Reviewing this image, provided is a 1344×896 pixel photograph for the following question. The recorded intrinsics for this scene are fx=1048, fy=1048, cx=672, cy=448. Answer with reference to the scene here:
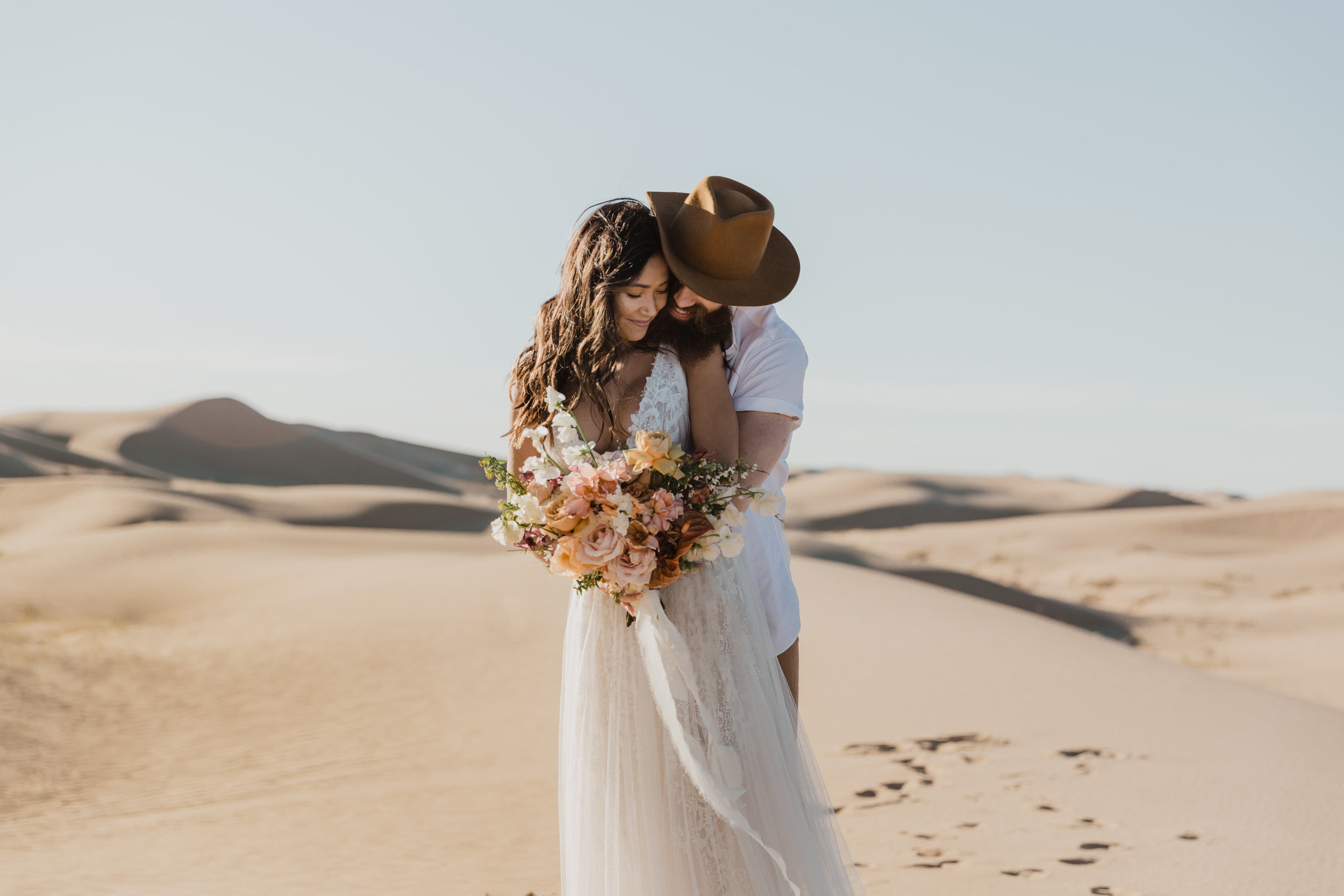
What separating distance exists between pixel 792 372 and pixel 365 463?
44.0m

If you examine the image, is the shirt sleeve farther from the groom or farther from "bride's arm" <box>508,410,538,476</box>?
"bride's arm" <box>508,410,538,476</box>

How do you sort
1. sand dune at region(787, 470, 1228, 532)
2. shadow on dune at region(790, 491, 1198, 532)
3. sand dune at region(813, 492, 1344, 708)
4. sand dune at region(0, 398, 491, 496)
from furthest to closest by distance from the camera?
sand dune at region(0, 398, 491, 496) → sand dune at region(787, 470, 1228, 532) → shadow on dune at region(790, 491, 1198, 532) → sand dune at region(813, 492, 1344, 708)

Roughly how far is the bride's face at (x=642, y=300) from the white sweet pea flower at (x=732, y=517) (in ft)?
1.84

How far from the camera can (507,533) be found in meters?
2.91

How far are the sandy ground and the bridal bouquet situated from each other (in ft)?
10.3

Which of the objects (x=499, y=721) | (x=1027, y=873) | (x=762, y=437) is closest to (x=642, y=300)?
(x=762, y=437)

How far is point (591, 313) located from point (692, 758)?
1.27 meters

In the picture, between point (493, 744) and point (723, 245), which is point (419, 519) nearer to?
point (493, 744)

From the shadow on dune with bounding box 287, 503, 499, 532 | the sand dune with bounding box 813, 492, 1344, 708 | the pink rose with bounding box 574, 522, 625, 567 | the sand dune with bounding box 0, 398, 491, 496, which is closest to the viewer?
the pink rose with bounding box 574, 522, 625, 567

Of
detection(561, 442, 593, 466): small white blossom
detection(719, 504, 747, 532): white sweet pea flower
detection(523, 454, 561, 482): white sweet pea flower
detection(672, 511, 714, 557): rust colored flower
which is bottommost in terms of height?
detection(672, 511, 714, 557): rust colored flower

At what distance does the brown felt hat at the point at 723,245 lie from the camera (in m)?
2.92

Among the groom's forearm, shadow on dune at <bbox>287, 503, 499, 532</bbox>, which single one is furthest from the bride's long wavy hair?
shadow on dune at <bbox>287, 503, 499, 532</bbox>

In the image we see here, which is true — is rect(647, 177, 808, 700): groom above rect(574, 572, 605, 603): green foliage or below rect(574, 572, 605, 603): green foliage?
above

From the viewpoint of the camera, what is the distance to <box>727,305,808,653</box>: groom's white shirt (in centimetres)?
302
